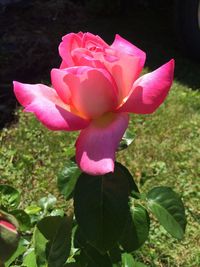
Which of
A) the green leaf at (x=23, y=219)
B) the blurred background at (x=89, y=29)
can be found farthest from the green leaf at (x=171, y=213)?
the blurred background at (x=89, y=29)

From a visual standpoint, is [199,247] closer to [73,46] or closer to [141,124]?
[141,124]

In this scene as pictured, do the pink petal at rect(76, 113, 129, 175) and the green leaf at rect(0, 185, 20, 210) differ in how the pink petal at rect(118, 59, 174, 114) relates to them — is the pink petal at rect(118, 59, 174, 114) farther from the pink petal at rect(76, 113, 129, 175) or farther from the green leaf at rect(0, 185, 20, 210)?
the green leaf at rect(0, 185, 20, 210)

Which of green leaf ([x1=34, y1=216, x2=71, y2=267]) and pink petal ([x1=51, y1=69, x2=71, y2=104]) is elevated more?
pink petal ([x1=51, y1=69, x2=71, y2=104])

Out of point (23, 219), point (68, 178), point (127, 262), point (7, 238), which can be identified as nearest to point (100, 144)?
point (7, 238)

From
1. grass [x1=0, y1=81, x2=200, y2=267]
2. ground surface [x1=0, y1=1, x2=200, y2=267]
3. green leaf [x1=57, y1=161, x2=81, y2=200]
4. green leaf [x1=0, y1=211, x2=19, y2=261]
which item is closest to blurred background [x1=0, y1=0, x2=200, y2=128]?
ground surface [x1=0, y1=1, x2=200, y2=267]

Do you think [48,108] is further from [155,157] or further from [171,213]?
[155,157]

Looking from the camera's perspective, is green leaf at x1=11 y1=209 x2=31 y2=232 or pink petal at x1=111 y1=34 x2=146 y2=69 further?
green leaf at x1=11 y1=209 x2=31 y2=232
